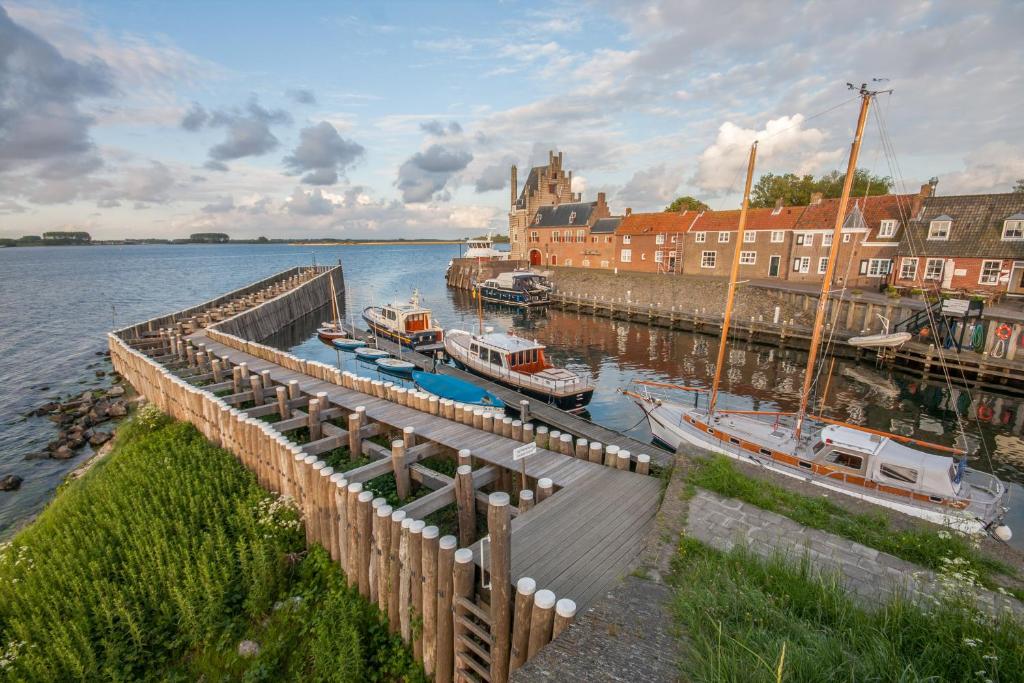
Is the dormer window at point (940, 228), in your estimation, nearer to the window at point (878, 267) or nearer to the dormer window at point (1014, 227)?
the dormer window at point (1014, 227)

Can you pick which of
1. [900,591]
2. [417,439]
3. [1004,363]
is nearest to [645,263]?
[1004,363]

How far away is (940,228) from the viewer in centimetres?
3644

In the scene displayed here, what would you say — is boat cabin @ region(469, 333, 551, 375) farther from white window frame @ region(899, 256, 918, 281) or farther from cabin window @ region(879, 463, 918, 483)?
white window frame @ region(899, 256, 918, 281)

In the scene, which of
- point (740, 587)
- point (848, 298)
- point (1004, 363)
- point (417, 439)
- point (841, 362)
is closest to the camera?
point (740, 587)

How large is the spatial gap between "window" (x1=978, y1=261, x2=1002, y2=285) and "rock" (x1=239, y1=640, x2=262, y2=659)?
47802 millimetres

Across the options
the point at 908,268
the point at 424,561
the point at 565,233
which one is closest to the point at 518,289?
the point at 565,233

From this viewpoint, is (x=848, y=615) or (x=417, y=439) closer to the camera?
(x=848, y=615)

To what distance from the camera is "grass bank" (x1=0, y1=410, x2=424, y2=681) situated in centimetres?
702

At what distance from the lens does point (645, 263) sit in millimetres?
55938

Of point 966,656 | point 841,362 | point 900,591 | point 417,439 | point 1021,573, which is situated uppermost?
point 966,656

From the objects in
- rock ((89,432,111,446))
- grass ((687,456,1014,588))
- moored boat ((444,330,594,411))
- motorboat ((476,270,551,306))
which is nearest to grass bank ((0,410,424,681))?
grass ((687,456,1014,588))

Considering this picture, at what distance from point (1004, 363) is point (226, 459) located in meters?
36.8

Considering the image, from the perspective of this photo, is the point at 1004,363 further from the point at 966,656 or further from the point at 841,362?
the point at 966,656

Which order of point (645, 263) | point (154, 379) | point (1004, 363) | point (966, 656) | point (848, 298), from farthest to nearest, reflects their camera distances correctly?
1. point (645, 263)
2. point (848, 298)
3. point (1004, 363)
4. point (154, 379)
5. point (966, 656)
